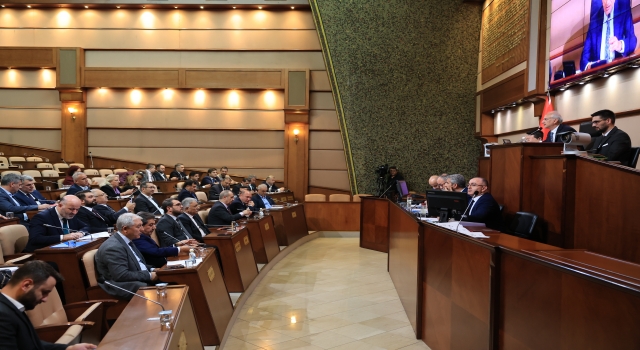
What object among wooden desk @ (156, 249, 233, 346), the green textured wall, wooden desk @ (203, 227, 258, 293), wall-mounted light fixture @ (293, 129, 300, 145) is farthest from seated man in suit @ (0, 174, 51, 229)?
wall-mounted light fixture @ (293, 129, 300, 145)

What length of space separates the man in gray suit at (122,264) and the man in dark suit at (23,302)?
3.69ft

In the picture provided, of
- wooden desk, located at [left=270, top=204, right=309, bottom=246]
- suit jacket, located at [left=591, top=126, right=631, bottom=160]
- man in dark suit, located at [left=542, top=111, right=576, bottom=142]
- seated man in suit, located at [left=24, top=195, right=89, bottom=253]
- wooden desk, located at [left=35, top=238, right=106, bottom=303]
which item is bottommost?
wooden desk, located at [left=270, top=204, right=309, bottom=246]

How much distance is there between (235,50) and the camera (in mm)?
12219

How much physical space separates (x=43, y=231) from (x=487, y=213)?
3.76 meters

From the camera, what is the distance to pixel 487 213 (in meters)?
3.99

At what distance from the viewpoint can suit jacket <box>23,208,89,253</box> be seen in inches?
165

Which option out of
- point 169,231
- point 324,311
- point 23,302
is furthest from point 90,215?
point 23,302

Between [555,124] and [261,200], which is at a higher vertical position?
[555,124]

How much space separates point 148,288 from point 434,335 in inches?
79.3

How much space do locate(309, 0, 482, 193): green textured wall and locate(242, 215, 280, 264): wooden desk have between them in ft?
13.0

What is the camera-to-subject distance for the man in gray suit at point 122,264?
3354mm

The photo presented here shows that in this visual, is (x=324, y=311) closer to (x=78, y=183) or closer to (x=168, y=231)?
(x=168, y=231)

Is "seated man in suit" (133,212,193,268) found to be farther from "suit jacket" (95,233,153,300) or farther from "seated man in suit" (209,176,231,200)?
"seated man in suit" (209,176,231,200)

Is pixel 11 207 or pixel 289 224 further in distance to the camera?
pixel 289 224
